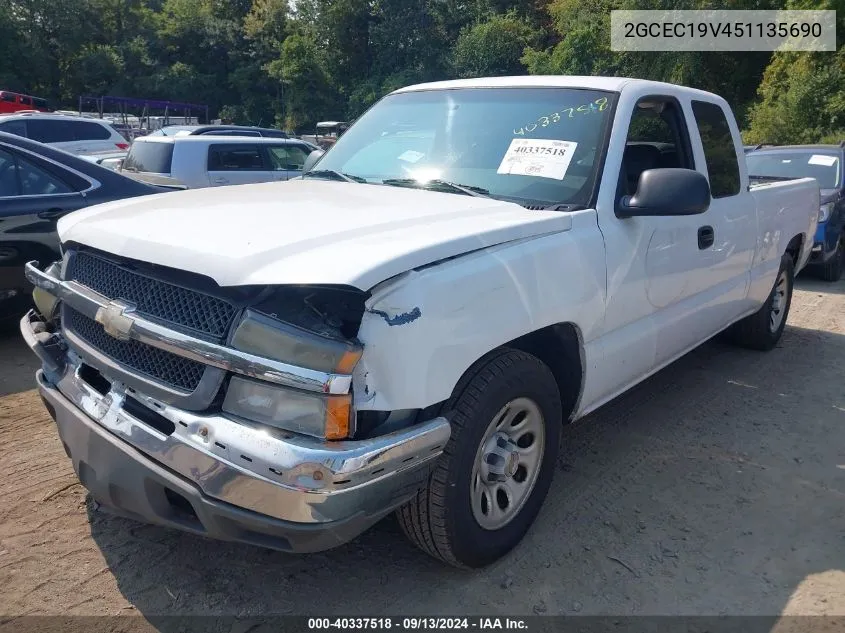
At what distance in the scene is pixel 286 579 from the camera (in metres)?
2.69

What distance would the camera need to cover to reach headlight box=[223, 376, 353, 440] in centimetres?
203

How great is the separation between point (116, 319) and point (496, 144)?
193 centimetres

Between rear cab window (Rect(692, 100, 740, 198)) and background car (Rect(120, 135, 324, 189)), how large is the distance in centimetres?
674

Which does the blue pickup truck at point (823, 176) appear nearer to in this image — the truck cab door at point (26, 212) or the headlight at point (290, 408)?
the truck cab door at point (26, 212)

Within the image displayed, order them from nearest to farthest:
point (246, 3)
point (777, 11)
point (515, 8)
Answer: point (777, 11)
point (515, 8)
point (246, 3)

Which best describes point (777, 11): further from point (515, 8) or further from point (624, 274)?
point (624, 274)

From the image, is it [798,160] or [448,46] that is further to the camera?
[448,46]

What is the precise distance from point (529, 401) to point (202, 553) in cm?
148

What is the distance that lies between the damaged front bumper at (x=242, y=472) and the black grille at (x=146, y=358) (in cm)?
9

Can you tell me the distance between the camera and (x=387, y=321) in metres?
2.09

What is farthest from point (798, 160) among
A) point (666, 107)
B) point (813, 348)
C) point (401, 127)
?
point (401, 127)

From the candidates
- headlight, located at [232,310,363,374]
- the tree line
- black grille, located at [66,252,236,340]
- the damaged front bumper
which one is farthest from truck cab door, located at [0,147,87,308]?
the tree line

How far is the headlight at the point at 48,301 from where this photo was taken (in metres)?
2.91

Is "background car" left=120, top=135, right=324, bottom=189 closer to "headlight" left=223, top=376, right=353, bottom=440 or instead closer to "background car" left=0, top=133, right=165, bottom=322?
"background car" left=0, top=133, right=165, bottom=322
